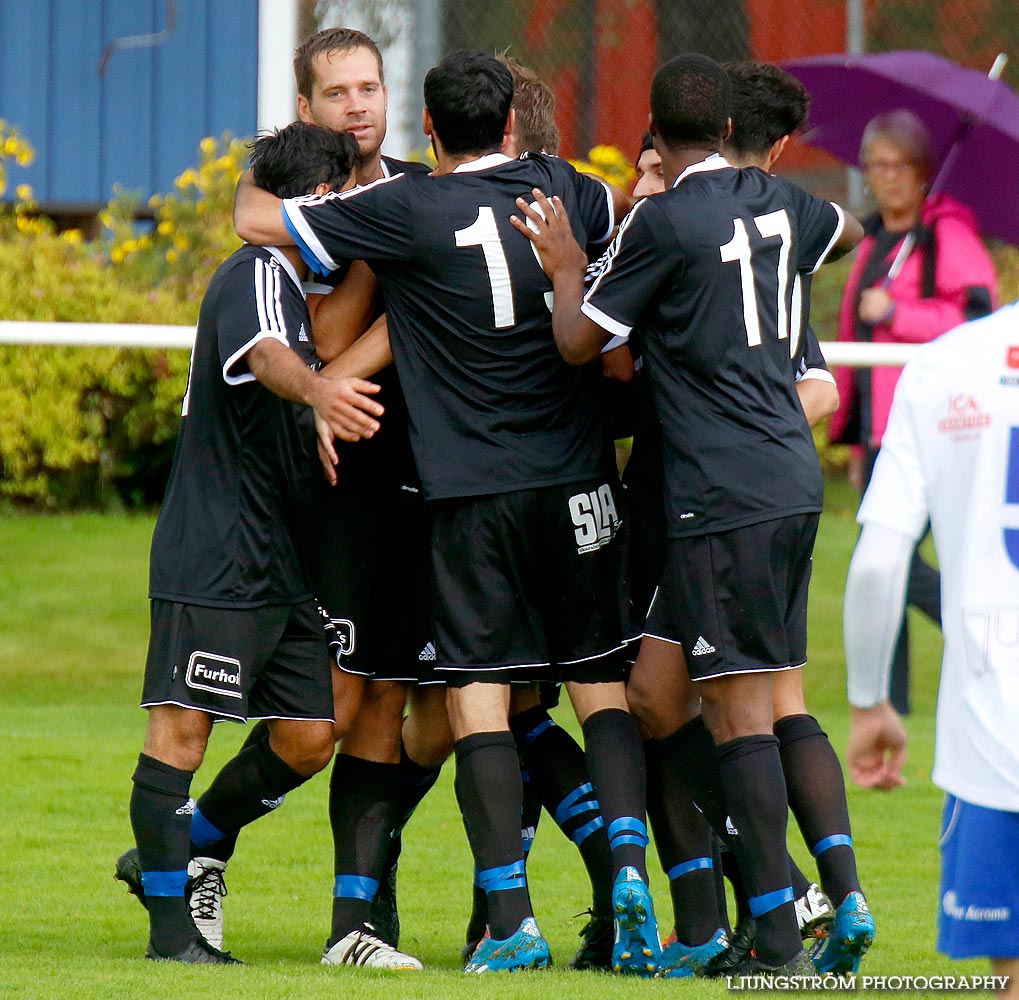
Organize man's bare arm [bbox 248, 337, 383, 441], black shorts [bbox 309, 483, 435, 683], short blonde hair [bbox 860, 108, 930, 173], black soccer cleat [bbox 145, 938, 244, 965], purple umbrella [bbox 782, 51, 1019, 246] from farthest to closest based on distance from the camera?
short blonde hair [bbox 860, 108, 930, 173] < purple umbrella [bbox 782, 51, 1019, 246] < black shorts [bbox 309, 483, 435, 683] < black soccer cleat [bbox 145, 938, 244, 965] < man's bare arm [bbox 248, 337, 383, 441]

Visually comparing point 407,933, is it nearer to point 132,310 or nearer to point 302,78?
point 302,78

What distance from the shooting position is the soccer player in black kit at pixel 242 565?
422cm

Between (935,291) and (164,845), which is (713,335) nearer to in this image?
(164,845)

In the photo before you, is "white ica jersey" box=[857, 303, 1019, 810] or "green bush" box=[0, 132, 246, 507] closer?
"white ica jersey" box=[857, 303, 1019, 810]

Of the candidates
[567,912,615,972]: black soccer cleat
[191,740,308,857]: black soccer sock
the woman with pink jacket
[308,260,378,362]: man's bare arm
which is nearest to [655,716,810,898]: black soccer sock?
[567,912,615,972]: black soccer cleat

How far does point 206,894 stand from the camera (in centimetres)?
454

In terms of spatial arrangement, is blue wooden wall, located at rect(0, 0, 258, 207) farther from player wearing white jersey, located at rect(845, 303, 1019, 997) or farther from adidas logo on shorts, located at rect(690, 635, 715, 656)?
player wearing white jersey, located at rect(845, 303, 1019, 997)

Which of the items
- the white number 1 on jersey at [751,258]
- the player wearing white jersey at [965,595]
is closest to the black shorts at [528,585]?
the white number 1 on jersey at [751,258]

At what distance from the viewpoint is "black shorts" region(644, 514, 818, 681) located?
4.02 metres

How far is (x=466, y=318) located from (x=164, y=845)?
1497 millimetres

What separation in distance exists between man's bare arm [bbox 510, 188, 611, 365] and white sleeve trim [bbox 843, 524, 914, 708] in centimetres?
144

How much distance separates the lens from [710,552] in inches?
159

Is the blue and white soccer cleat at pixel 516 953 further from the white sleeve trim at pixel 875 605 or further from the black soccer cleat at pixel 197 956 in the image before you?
the white sleeve trim at pixel 875 605

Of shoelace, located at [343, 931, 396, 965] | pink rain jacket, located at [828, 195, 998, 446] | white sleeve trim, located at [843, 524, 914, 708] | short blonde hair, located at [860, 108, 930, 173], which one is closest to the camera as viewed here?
white sleeve trim, located at [843, 524, 914, 708]
